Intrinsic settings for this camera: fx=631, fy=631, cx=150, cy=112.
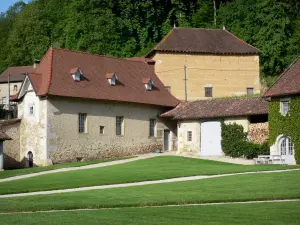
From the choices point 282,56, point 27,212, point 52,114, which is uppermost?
point 282,56

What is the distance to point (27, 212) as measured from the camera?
19.2m

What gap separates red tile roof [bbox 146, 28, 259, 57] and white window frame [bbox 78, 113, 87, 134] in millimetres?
11556

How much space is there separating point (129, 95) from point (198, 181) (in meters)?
20.8

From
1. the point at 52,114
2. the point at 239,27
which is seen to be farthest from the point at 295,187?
the point at 239,27

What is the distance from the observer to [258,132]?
42.4 m

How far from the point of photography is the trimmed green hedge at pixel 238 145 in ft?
137

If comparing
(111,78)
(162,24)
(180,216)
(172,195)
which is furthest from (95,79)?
(180,216)

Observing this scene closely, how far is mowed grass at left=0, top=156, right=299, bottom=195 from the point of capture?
1112 inches

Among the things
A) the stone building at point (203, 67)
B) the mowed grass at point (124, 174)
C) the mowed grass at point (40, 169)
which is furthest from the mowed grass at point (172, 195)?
the stone building at point (203, 67)

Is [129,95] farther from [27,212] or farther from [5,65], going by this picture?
[5,65]

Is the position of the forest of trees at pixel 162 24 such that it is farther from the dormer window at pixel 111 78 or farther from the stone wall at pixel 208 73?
the dormer window at pixel 111 78

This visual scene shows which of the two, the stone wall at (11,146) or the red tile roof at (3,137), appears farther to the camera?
the stone wall at (11,146)

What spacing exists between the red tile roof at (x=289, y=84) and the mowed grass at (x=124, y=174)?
221 inches

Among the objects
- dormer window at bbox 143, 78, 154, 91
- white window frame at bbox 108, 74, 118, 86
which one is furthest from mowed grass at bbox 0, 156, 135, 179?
dormer window at bbox 143, 78, 154, 91
